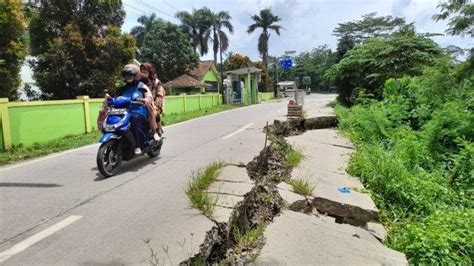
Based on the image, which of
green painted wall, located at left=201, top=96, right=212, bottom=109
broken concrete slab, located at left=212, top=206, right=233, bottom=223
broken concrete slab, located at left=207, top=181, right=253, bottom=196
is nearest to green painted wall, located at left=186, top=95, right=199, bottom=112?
green painted wall, located at left=201, top=96, right=212, bottom=109

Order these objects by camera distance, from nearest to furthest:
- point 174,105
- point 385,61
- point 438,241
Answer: point 438,241 < point 385,61 < point 174,105

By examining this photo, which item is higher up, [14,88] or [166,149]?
[14,88]

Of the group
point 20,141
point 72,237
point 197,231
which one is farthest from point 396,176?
point 20,141

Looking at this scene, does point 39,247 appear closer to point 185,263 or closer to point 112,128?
point 185,263

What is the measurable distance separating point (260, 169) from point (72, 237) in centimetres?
326

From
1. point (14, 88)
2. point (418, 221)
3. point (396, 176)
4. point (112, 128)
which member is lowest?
point (418, 221)

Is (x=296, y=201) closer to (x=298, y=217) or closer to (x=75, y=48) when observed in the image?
(x=298, y=217)

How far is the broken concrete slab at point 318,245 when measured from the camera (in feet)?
10.7

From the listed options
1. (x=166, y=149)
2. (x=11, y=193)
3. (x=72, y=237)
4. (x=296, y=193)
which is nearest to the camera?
(x=72, y=237)

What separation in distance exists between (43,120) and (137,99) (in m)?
5.37

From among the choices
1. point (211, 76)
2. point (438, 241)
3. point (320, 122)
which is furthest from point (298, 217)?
point (211, 76)

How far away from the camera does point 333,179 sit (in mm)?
5820

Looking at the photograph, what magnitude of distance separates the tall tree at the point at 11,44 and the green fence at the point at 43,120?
250cm

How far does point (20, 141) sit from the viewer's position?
31.2ft
